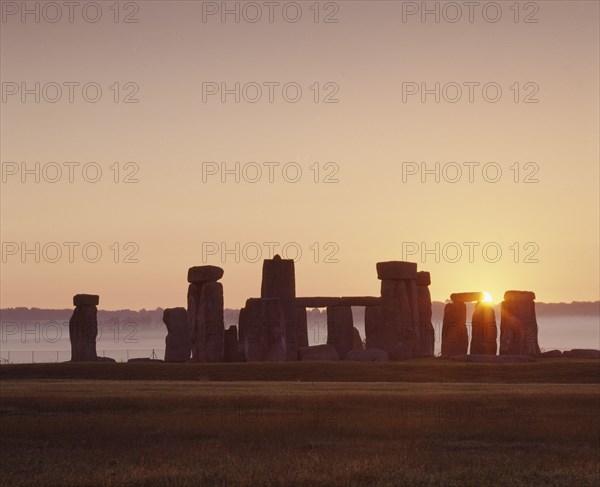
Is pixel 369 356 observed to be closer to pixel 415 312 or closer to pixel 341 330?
pixel 415 312

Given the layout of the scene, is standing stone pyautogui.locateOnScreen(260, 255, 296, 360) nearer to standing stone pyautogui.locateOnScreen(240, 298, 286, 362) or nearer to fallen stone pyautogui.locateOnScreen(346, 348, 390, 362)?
standing stone pyautogui.locateOnScreen(240, 298, 286, 362)

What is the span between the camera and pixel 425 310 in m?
57.9

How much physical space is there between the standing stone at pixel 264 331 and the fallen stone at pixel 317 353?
1.43m

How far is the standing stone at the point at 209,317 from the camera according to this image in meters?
48.1

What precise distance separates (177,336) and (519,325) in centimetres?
1558

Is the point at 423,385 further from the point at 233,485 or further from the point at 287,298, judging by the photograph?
the point at 287,298

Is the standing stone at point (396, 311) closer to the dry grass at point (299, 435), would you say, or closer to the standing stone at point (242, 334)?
the standing stone at point (242, 334)

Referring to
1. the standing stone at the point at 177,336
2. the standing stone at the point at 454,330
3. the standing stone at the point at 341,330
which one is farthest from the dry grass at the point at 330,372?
the standing stone at the point at 454,330

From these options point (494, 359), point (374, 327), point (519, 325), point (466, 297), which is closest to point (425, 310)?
point (466, 297)

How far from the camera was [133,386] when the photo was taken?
31203mm

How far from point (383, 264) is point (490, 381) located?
698 inches

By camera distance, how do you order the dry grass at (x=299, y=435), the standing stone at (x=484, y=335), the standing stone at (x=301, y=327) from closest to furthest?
the dry grass at (x=299, y=435)
the standing stone at (x=301, y=327)
the standing stone at (x=484, y=335)

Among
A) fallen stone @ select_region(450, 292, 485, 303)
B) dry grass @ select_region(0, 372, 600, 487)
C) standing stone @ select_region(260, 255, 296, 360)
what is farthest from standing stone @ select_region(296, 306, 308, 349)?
dry grass @ select_region(0, 372, 600, 487)

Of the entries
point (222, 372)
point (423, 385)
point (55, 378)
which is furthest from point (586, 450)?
point (55, 378)
